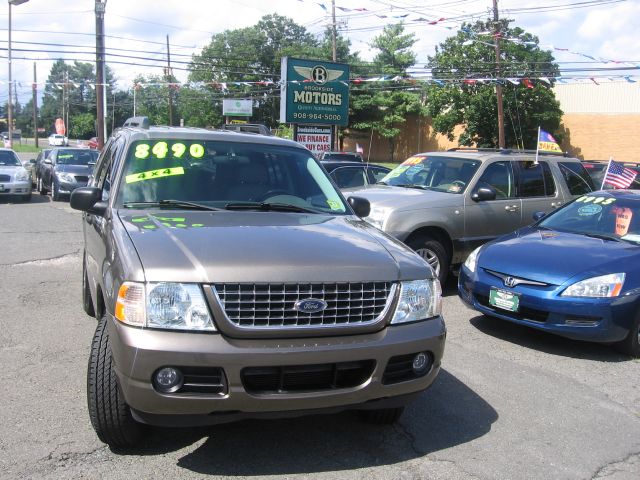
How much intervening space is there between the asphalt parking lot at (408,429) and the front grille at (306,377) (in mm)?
530

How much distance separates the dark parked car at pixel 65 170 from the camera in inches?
700

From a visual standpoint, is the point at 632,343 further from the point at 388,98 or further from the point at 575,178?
the point at 388,98

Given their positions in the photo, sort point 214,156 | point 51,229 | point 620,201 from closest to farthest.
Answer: point 214,156 → point 620,201 → point 51,229

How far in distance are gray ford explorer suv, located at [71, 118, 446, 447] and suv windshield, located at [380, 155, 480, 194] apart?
191 inches

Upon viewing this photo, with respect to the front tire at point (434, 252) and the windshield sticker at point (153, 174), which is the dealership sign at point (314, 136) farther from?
the windshield sticker at point (153, 174)

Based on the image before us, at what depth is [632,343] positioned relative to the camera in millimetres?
5766

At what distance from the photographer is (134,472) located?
11.0 ft

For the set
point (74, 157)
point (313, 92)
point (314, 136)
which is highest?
point (313, 92)

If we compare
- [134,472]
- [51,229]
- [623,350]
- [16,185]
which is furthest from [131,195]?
[16,185]

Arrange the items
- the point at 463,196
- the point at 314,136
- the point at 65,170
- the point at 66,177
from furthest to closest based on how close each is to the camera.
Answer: the point at 314,136 → the point at 65,170 → the point at 66,177 → the point at 463,196

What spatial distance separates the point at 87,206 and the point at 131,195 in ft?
1.21

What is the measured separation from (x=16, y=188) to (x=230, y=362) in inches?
648

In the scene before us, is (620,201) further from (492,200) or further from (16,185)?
(16,185)

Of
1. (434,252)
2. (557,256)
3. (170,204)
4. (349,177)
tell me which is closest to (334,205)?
(170,204)
